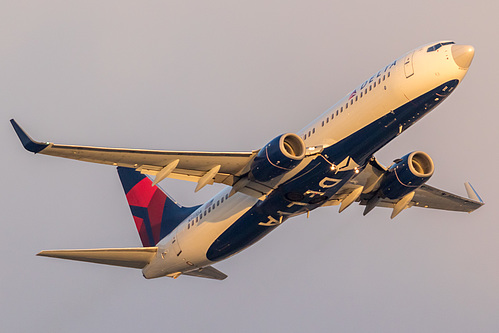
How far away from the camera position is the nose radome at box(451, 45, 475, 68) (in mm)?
36656

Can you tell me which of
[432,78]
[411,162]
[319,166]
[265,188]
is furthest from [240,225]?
[432,78]

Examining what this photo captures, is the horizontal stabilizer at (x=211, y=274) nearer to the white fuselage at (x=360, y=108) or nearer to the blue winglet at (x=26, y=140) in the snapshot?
the white fuselage at (x=360, y=108)

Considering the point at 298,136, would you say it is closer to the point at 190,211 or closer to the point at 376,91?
the point at 376,91

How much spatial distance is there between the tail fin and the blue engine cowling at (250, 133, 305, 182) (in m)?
9.61

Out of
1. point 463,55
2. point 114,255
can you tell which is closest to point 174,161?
point 114,255

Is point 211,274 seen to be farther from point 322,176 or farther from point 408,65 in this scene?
point 408,65

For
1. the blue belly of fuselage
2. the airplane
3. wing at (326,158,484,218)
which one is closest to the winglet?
wing at (326,158,484,218)

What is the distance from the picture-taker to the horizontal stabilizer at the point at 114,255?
41.2 meters

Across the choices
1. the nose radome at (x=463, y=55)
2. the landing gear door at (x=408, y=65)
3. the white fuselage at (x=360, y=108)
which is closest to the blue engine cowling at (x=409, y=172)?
the white fuselage at (x=360, y=108)

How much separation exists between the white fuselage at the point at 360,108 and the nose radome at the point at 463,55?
181 mm

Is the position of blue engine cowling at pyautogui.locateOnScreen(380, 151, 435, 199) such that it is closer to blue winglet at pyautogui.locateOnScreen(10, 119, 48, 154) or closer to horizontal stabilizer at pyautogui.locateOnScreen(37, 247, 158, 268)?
horizontal stabilizer at pyautogui.locateOnScreen(37, 247, 158, 268)

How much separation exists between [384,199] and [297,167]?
8601mm

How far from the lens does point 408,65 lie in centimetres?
3750

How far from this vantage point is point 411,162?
41.9 metres
